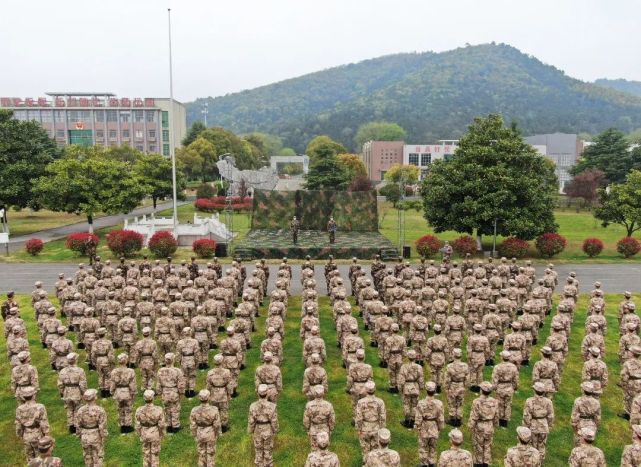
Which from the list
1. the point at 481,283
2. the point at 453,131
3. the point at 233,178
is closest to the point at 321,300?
the point at 481,283

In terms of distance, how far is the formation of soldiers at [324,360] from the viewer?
9.13 metres

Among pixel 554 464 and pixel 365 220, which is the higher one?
pixel 365 220

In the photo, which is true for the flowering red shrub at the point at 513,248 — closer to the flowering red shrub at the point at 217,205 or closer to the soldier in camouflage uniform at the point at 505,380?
the soldier in camouflage uniform at the point at 505,380

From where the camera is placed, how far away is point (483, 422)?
30.5 ft

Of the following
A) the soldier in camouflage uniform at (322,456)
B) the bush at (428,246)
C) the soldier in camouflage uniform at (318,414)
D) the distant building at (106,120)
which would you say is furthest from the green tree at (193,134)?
the soldier in camouflage uniform at (322,456)

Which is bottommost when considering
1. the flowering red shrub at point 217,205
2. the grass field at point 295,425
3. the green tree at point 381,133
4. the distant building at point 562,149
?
the grass field at point 295,425

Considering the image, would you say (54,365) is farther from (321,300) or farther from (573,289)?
(573,289)

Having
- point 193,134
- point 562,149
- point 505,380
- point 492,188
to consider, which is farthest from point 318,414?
point 562,149

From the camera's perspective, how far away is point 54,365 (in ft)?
45.2

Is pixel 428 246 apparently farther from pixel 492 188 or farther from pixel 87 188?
pixel 87 188

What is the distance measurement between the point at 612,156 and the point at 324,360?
61913 mm

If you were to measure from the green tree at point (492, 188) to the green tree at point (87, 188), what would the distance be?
20.9 metres

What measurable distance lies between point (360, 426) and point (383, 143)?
105m

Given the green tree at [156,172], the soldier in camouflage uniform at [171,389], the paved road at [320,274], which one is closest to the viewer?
the soldier in camouflage uniform at [171,389]
